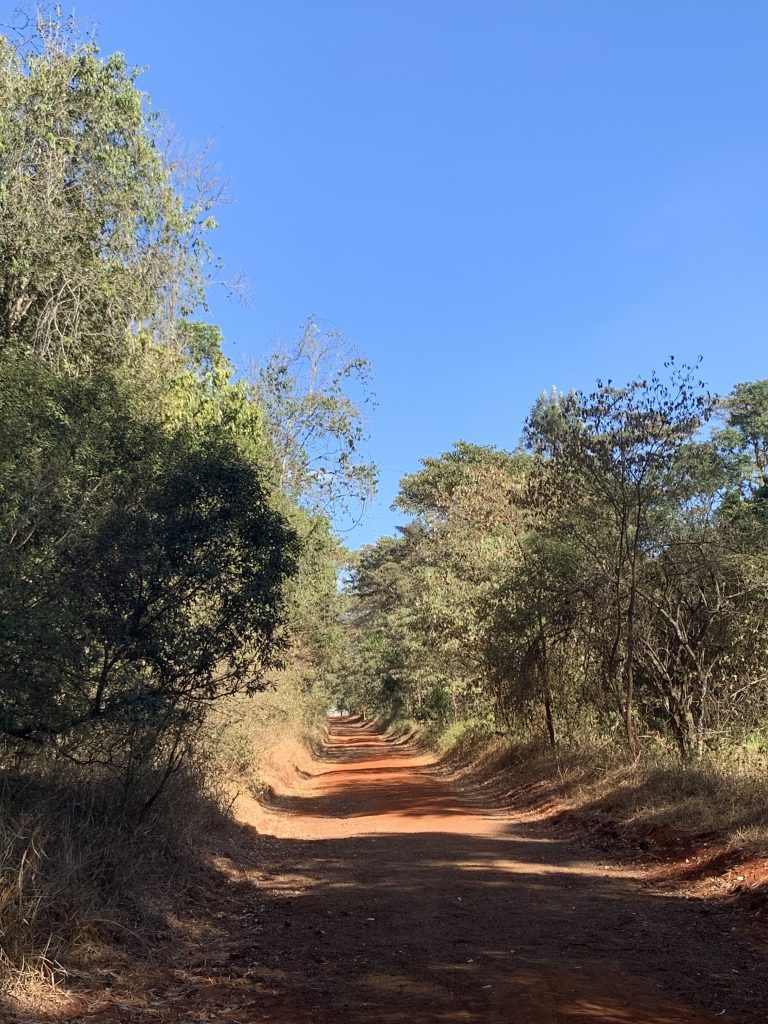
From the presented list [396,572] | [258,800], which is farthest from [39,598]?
[396,572]

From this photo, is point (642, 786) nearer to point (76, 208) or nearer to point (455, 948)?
point (455, 948)

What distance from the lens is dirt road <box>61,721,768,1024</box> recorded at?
5.07m

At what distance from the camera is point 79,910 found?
249 inches

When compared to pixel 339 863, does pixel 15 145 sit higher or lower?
higher

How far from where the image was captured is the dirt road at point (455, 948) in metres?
5.07

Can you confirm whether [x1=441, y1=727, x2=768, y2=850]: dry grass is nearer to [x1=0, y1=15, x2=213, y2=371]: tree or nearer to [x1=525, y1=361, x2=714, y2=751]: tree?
[x1=525, y1=361, x2=714, y2=751]: tree

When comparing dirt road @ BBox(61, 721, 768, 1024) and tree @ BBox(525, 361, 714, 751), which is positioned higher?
tree @ BBox(525, 361, 714, 751)

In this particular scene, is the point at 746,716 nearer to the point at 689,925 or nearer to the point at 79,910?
the point at 689,925

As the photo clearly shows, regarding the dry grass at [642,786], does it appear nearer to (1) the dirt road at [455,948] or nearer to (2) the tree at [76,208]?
(1) the dirt road at [455,948]

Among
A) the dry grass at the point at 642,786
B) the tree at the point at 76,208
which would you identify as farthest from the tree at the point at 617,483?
the tree at the point at 76,208

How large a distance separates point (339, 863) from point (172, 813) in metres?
2.51

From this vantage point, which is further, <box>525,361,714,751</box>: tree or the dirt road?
<box>525,361,714,751</box>: tree

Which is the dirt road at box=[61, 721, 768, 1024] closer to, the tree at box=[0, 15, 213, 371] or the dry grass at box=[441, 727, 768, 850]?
the dry grass at box=[441, 727, 768, 850]

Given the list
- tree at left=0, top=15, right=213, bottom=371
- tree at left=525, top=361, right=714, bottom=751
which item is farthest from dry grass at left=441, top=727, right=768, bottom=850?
tree at left=0, top=15, right=213, bottom=371
